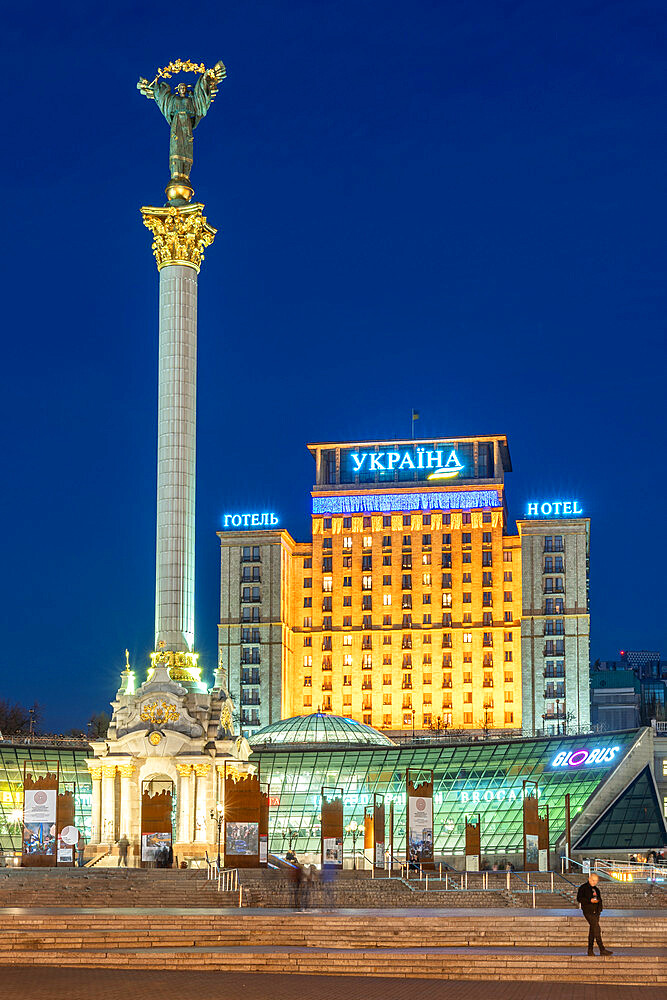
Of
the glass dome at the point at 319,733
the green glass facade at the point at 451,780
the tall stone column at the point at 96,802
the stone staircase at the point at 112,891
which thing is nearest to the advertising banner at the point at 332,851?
the stone staircase at the point at 112,891

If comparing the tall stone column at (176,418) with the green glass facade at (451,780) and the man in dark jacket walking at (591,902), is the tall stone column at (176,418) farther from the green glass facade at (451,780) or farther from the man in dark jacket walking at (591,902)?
the man in dark jacket walking at (591,902)

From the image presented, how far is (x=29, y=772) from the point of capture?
9950 cm

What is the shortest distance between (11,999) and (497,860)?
214ft

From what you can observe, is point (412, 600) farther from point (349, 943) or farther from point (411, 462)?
point (349, 943)

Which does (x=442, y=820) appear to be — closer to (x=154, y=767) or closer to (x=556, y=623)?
(x=154, y=767)

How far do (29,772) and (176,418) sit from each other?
1330 inches

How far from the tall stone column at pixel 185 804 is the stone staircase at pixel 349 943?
30472 mm

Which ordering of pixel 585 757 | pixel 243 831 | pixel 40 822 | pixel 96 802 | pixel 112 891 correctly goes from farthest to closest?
pixel 585 757, pixel 96 802, pixel 40 822, pixel 243 831, pixel 112 891

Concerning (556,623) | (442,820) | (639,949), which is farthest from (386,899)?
(556,623)

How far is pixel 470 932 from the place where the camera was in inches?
1453

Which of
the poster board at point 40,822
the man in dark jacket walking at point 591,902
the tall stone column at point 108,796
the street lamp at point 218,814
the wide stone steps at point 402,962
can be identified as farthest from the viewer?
the tall stone column at point 108,796

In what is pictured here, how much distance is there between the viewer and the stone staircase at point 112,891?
4950cm

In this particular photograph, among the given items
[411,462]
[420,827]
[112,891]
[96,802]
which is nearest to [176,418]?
[96,802]

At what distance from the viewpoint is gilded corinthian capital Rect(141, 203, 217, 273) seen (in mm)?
81188
